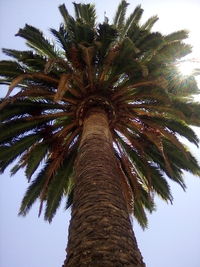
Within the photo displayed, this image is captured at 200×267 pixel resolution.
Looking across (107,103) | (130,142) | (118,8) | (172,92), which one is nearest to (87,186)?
(107,103)

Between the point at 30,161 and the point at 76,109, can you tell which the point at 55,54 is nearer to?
the point at 76,109

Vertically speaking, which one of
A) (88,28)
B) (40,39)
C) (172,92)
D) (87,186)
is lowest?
(87,186)

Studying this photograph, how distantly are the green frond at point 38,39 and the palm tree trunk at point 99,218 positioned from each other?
4.42 metres

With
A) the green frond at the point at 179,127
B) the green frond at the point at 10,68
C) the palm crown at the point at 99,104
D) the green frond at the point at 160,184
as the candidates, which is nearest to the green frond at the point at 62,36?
the palm crown at the point at 99,104

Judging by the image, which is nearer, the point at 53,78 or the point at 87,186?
the point at 87,186

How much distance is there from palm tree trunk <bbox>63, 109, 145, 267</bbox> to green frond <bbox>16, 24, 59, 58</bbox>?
4.42 meters

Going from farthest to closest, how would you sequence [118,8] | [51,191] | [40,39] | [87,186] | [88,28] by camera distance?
[118,8], [51,191], [40,39], [88,28], [87,186]

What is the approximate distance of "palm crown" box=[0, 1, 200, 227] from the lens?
941cm

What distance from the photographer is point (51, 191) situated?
37.1 feet

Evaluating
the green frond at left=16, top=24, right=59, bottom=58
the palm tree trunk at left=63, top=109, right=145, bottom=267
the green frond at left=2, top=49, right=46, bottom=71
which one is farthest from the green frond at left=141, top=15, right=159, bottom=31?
the palm tree trunk at left=63, top=109, right=145, bottom=267

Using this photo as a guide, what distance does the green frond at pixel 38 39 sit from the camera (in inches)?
388

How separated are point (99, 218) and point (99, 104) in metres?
5.30

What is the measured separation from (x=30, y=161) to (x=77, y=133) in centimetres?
185

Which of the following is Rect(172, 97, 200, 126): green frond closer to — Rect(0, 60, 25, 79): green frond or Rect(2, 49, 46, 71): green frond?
Rect(2, 49, 46, 71): green frond
